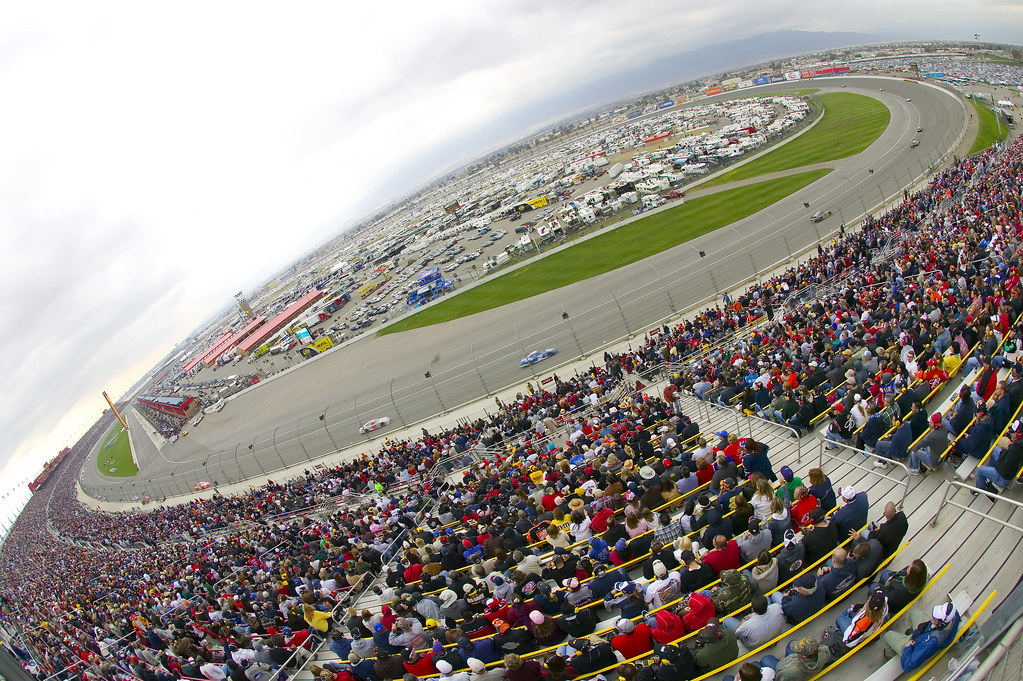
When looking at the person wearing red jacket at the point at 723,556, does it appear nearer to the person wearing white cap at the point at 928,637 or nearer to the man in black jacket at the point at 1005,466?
the person wearing white cap at the point at 928,637

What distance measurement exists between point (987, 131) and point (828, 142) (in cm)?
1893

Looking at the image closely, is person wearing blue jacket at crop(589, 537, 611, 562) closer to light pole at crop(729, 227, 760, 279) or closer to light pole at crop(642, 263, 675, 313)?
light pole at crop(642, 263, 675, 313)

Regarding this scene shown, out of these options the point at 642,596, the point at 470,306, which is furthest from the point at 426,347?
the point at 642,596

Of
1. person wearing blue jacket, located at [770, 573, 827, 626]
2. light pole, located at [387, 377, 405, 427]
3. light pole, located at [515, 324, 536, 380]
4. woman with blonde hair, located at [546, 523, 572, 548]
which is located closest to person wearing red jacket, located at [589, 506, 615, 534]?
woman with blonde hair, located at [546, 523, 572, 548]

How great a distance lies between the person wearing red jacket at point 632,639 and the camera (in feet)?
22.8

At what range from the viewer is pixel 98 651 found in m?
17.6

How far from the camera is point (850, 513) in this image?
715 centimetres

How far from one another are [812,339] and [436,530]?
14.6m

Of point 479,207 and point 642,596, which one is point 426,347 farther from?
point 479,207

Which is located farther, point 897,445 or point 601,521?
point 601,521

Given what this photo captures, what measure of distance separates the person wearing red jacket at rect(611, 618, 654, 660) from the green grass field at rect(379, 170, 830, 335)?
4668 centimetres

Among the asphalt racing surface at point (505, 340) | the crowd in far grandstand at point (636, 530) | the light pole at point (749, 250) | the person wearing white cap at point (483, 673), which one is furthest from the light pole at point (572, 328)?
the person wearing white cap at point (483, 673)

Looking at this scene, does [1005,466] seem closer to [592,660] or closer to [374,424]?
[592,660]

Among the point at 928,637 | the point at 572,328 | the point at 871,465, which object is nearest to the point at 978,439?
the point at 871,465
